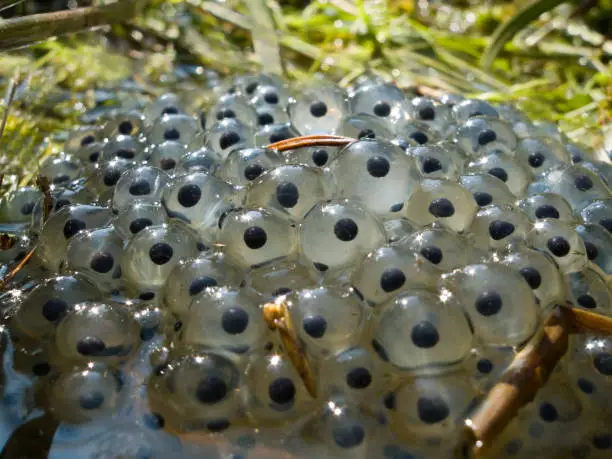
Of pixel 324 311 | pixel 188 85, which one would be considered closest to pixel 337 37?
pixel 188 85

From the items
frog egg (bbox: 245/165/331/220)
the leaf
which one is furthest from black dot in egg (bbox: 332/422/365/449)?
the leaf

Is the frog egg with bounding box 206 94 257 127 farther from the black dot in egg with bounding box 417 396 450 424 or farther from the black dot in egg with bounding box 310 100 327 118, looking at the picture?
the black dot in egg with bounding box 417 396 450 424

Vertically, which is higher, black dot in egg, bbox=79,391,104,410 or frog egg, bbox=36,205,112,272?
frog egg, bbox=36,205,112,272

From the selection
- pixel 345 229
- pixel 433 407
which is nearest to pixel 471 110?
pixel 345 229

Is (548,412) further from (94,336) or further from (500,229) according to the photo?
(94,336)

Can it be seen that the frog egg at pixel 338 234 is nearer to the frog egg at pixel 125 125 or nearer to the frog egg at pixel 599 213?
the frog egg at pixel 599 213

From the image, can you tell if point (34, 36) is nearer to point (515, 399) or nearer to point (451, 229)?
point (451, 229)

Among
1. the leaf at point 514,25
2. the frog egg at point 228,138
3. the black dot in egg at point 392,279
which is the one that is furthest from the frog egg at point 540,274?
the leaf at point 514,25
